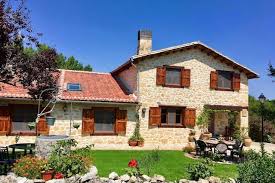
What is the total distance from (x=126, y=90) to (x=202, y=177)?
12.4 meters

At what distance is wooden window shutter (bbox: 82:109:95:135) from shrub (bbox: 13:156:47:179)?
888 cm

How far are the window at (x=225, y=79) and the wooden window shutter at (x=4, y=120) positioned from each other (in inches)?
A: 527

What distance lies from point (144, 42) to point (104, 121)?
6.01 m

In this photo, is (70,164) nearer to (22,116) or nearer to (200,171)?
(200,171)

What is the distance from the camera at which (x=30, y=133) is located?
1794 cm

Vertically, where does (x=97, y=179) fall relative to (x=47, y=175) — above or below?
below

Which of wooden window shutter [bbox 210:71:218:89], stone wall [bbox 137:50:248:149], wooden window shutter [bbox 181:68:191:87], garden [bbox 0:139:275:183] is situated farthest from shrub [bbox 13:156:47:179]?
wooden window shutter [bbox 210:71:218:89]

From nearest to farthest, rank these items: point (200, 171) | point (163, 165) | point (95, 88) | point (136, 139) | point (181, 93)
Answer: point (200, 171), point (163, 165), point (136, 139), point (95, 88), point (181, 93)

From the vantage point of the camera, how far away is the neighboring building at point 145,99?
18047 millimetres

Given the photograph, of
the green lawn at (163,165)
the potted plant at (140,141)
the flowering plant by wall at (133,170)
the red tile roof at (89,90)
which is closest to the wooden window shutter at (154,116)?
the potted plant at (140,141)

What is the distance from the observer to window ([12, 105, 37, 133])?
58.1ft

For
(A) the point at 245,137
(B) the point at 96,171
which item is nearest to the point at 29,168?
(B) the point at 96,171

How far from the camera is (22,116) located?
705 inches

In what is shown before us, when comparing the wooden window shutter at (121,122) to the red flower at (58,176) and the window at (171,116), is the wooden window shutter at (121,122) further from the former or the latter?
the red flower at (58,176)
